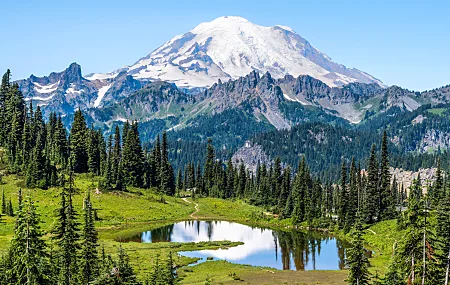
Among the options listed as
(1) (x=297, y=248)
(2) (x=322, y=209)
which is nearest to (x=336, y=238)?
(1) (x=297, y=248)

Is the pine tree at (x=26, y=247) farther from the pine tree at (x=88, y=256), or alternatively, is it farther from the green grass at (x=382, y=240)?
the green grass at (x=382, y=240)

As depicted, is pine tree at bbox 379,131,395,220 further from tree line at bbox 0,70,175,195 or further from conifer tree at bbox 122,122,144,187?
conifer tree at bbox 122,122,144,187

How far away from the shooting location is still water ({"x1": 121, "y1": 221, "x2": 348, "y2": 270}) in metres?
105

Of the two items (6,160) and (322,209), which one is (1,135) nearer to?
(6,160)

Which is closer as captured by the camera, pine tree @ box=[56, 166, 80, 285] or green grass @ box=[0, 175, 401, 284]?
pine tree @ box=[56, 166, 80, 285]

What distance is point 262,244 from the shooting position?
12475 cm

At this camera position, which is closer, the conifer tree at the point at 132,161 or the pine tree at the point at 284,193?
the pine tree at the point at 284,193

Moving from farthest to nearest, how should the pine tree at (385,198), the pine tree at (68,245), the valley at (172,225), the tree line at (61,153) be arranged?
the tree line at (61,153), the pine tree at (385,198), the pine tree at (68,245), the valley at (172,225)

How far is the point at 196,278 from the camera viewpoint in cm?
8056

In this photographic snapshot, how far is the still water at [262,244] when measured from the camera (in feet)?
343

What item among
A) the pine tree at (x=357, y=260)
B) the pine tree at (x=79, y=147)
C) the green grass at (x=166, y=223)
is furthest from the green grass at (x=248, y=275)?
the pine tree at (x=79, y=147)

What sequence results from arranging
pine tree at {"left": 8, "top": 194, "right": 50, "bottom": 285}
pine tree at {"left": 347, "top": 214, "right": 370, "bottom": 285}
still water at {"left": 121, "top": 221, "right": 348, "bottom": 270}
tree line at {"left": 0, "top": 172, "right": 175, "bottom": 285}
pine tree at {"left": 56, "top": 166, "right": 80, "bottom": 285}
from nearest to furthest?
1. tree line at {"left": 0, "top": 172, "right": 175, "bottom": 285}
2. pine tree at {"left": 8, "top": 194, "right": 50, "bottom": 285}
3. pine tree at {"left": 56, "top": 166, "right": 80, "bottom": 285}
4. pine tree at {"left": 347, "top": 214, "right": 370, "bottom": 285}
5. still water at {"left": 121, "top": 221, "right": 348, "bottom": 270}

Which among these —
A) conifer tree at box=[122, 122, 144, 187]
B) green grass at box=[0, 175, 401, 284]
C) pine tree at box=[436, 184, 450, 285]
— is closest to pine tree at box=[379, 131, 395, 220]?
green grass at box=[0, 175, 401, 284]

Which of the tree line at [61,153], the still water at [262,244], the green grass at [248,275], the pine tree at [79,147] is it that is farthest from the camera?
the pine tree at [79,147]
